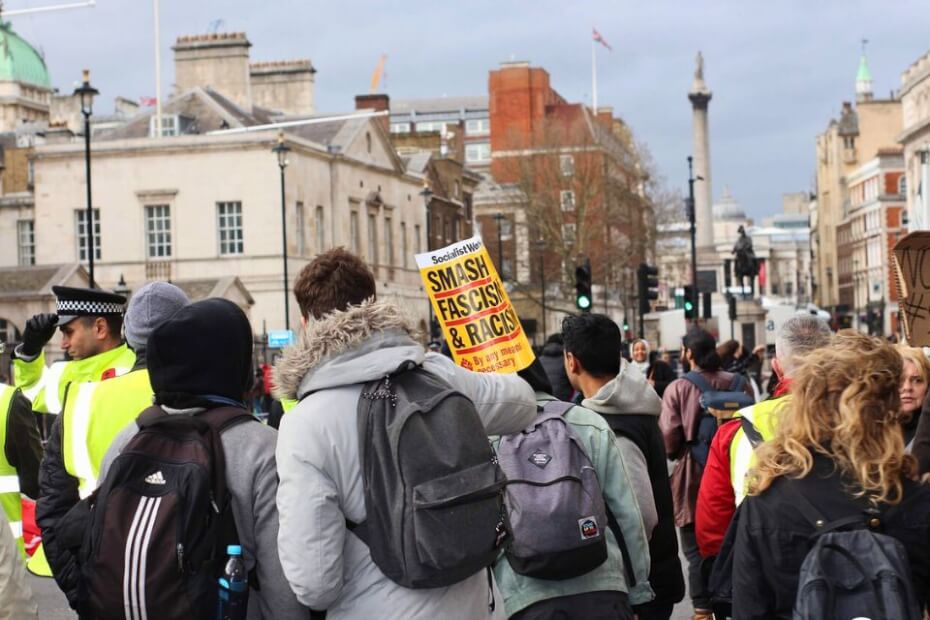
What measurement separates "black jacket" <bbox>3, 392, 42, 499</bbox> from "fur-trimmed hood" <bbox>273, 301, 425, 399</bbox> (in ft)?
7.94

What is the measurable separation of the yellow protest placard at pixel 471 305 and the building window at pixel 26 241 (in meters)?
52.6

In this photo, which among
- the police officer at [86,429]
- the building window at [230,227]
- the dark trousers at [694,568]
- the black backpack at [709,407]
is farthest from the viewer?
the building window at [230,227]

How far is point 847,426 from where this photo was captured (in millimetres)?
4402

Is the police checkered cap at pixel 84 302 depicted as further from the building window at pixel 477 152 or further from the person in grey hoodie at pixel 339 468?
the building window at pixel 477 152

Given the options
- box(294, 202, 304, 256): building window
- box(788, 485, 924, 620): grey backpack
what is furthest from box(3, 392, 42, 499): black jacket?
box(294, 202, 304, 256): building window

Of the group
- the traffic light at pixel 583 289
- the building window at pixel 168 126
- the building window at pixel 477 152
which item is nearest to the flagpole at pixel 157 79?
the building window at pixel 168 126

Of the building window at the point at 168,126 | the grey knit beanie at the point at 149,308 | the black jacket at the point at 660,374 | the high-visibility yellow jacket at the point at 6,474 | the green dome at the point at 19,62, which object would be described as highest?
the green dome at the point at 19,62

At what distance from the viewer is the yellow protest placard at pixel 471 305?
6410 mm

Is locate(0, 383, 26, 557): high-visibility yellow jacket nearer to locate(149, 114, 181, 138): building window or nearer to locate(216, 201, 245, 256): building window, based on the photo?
locate(216, 201, 245, 256): building window

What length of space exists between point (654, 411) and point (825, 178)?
6122 inches

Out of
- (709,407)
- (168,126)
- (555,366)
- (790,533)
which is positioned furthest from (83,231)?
(790,533)

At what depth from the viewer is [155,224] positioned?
53.8 m

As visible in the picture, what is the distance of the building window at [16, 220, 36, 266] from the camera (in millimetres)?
57156

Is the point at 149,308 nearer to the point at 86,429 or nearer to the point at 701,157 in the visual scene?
the point at 86,429
